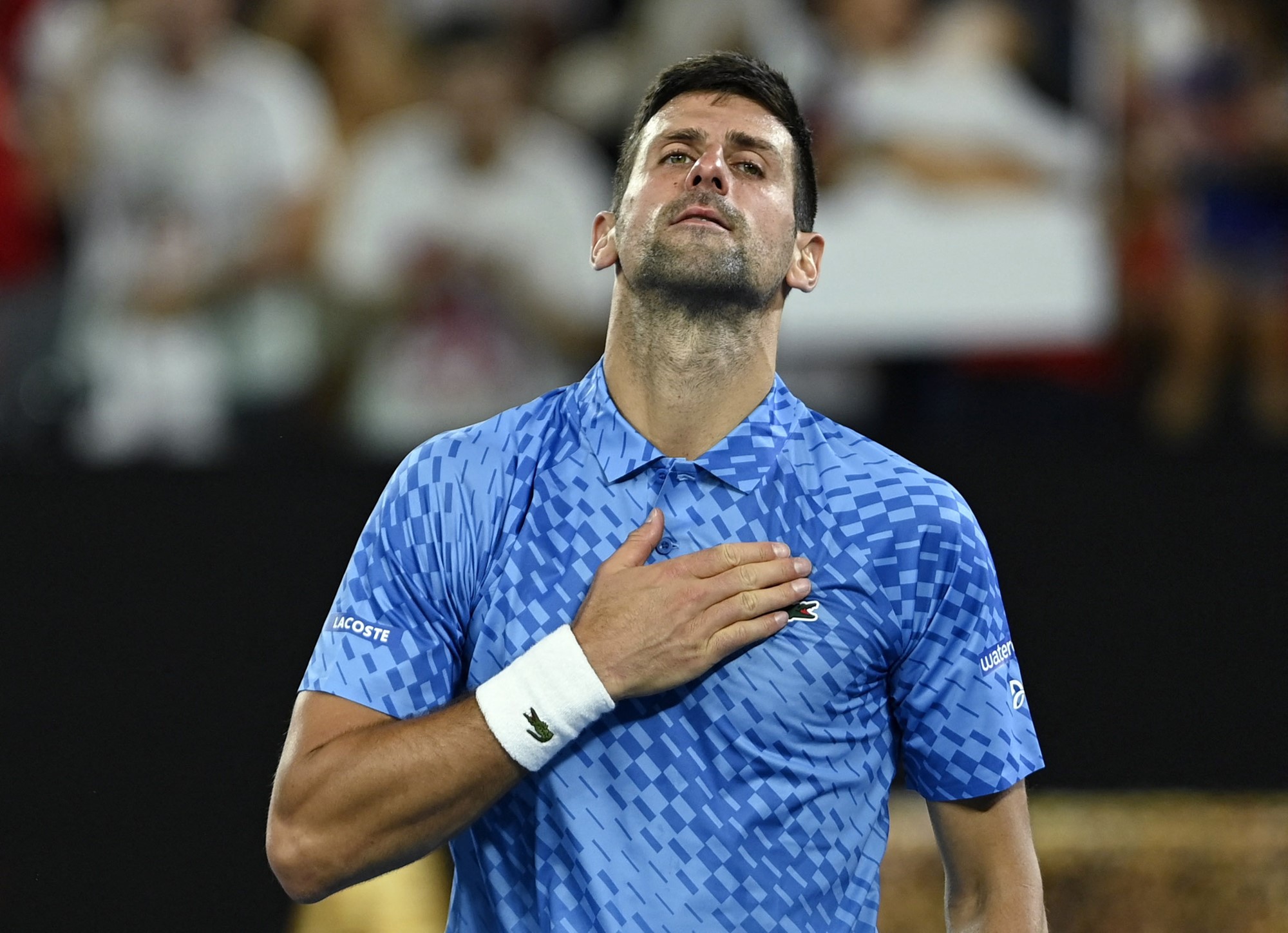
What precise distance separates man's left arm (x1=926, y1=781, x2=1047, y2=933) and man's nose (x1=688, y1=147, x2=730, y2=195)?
42.0 inches

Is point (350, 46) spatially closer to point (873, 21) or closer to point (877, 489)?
point (873, 21)

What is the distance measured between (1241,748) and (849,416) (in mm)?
1622

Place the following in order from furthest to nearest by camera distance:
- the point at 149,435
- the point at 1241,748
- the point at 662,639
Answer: the point at 149,435, the point at 1241,748, the point at 662,639

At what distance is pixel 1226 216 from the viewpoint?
17.4 feet

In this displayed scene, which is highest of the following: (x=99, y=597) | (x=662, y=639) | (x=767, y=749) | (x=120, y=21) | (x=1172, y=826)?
(x=120, y=21)

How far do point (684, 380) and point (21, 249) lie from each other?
3.69 m

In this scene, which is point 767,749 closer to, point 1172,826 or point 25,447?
point 1172,826

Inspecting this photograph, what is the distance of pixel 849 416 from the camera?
17.2ft

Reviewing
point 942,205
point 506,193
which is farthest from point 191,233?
point 942,205

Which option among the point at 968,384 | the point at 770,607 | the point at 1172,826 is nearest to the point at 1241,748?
the point at 1172,826

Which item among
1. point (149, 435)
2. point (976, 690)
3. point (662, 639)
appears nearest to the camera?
point (662, 639)

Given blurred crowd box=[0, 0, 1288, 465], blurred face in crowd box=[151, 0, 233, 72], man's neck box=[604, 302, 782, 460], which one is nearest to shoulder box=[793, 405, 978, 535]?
man's neck box=[604, 302, 782, 460]

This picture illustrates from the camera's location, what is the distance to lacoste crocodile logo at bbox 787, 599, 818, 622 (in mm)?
2361

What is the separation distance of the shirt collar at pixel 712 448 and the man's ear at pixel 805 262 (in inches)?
9.8
